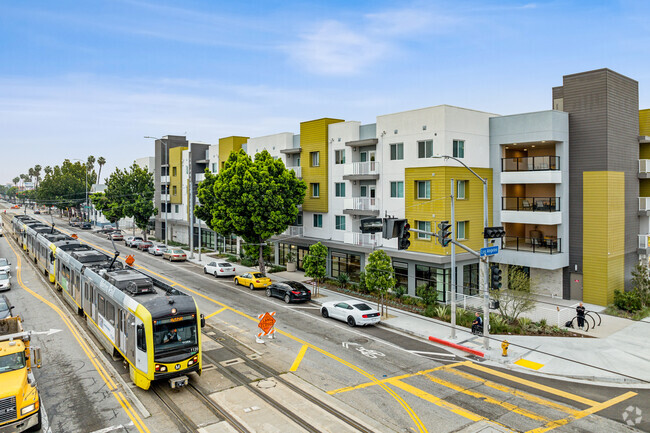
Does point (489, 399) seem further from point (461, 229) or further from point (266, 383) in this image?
point (461, 229)

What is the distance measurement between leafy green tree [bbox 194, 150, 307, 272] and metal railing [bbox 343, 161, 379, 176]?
5.09 metres

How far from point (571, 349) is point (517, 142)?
15532 mm

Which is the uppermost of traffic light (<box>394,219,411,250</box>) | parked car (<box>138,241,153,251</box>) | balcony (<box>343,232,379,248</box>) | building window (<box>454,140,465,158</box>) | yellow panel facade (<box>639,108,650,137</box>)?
yellow panel facade (<box>639,108,650,137</box>)

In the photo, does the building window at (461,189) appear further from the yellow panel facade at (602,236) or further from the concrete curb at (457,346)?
the concrete curb at (457,346)

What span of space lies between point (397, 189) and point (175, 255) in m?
27.2

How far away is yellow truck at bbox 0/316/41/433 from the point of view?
467 inches

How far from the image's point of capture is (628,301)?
2822 centimetres

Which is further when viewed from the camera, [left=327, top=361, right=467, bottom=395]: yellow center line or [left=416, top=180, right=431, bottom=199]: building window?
[left=416, top=180, right=431, bottom=199]: building window

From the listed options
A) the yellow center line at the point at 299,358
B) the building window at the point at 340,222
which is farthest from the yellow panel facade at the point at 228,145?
the yellow center line at the point at 299,358

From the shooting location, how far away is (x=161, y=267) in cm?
4384

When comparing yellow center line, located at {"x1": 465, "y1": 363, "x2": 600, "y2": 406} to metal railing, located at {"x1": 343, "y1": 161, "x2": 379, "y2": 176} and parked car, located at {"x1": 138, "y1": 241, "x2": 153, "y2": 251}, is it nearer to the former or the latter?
metal railing, located at {"x1": 343, "y1": 161, "x2": 379, "y2": 176}

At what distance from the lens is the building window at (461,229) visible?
3048 centimetres

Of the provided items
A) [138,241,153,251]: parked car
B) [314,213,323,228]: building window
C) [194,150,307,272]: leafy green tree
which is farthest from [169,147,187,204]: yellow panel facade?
[314,213,323,228]: building window

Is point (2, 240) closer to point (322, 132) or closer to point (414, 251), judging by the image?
point (322, 132)
